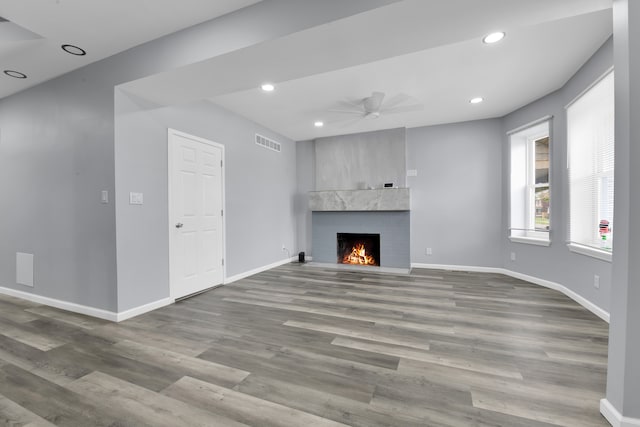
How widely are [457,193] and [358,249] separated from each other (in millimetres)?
2193

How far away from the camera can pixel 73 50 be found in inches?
101

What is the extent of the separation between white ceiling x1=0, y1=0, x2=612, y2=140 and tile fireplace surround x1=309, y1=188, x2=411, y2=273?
1842 mm

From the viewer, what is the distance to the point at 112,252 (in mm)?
2758

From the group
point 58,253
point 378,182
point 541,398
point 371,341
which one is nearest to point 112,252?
point 58,253

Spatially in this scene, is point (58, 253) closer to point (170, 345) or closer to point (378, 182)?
point (170, 345)

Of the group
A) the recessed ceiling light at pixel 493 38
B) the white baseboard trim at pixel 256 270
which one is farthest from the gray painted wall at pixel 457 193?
the recessed ceiling light at pixel 493 38

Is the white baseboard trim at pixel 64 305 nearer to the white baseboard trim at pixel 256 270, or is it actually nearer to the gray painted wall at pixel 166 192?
the gray painted wall at pixel 166 192

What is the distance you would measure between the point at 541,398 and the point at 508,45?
2.87 meters

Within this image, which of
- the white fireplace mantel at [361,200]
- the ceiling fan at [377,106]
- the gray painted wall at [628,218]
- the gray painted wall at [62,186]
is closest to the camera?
the gray painted wall at [628,218]

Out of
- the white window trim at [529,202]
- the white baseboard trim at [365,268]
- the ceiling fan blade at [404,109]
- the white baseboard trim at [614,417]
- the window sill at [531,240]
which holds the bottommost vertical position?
the white baseboard trim at [365,268]

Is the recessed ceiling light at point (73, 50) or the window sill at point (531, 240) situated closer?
the recessed ceiling light at point (73, 50)

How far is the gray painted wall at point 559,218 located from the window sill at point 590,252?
5cm

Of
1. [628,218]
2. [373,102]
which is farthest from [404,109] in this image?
[628,218]

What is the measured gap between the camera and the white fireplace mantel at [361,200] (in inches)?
199
